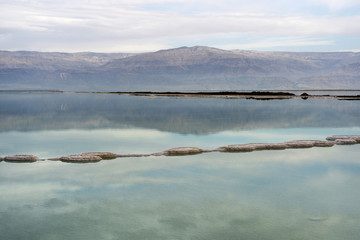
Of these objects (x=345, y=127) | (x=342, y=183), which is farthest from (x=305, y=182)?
(x=345, y=127)

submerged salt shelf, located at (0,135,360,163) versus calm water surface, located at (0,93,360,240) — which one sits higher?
submerged salt shelf, located at (0,135,360,163)

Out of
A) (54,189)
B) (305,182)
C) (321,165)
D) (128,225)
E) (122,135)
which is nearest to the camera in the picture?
(128,225)

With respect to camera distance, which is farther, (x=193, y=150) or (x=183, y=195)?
(x=193, y=150)

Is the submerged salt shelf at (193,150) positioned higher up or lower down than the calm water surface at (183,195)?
higher up

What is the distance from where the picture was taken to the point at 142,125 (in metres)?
36.2

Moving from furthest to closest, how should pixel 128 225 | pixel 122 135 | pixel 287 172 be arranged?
pixel 122 135 → pixel 287 172 → pixel 128 225

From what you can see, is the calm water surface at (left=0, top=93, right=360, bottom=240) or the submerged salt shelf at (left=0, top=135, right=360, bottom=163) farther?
the submerged salt shelf at (left=0, top=135, right=360, bottom=163)

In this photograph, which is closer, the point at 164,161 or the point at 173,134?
the point at 164,161

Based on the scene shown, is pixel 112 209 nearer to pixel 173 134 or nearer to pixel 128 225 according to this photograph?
pixel 128 225

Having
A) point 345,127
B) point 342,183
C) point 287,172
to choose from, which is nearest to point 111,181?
point 287,172

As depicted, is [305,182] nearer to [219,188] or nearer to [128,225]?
[219,188]

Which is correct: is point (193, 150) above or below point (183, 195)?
above

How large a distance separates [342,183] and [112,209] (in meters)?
8.76

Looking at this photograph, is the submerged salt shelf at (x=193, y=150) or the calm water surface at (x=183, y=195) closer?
the calm water surface at (x=183, y=195)
